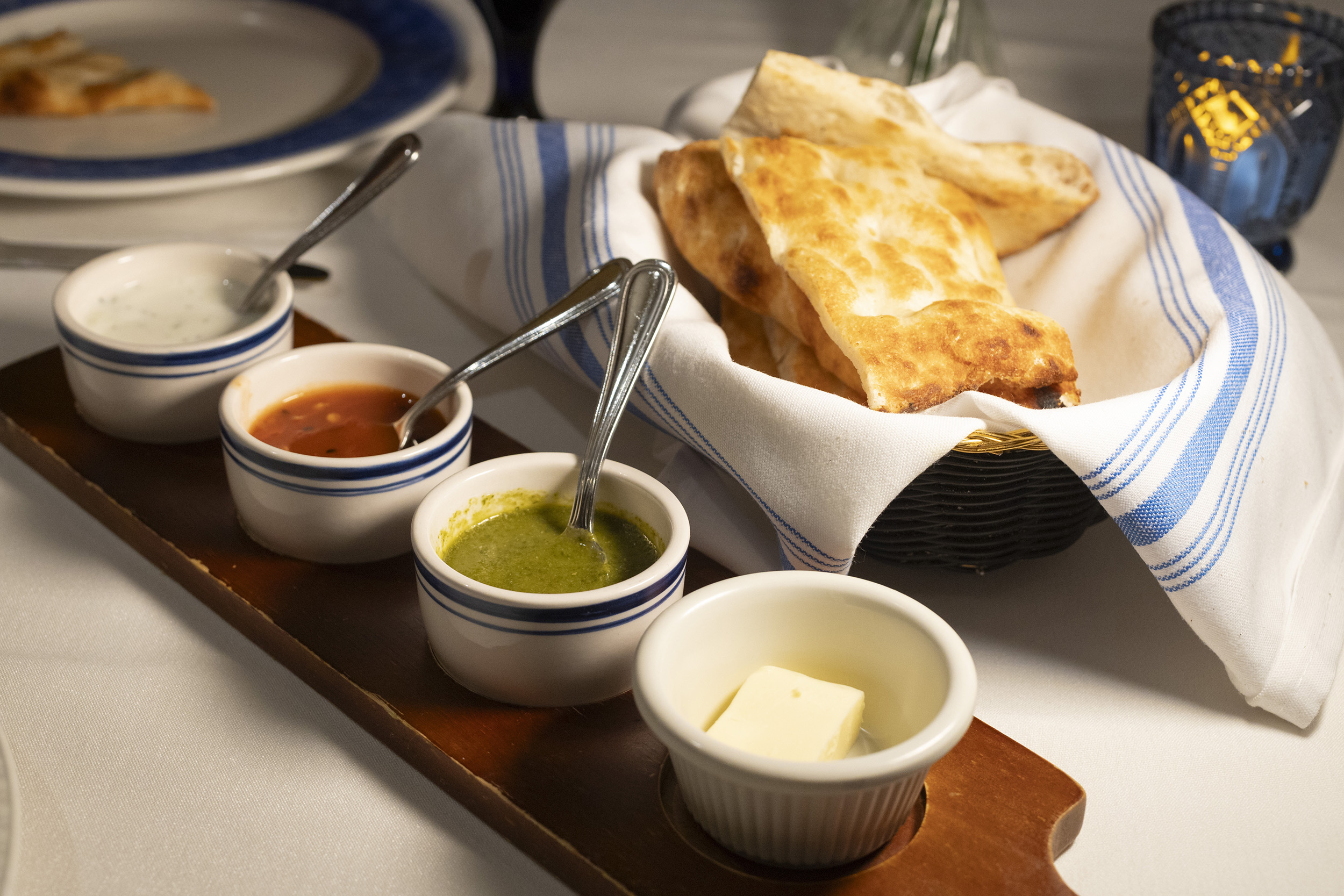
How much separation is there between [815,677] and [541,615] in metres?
0.22

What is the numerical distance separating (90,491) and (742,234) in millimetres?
739

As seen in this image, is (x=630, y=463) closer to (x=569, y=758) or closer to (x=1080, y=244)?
(x=569, y=758)

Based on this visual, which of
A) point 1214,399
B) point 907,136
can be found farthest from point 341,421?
point 1214,399

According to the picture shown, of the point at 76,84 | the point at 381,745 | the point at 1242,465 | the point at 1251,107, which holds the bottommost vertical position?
the point at 381,745

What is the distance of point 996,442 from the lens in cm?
101

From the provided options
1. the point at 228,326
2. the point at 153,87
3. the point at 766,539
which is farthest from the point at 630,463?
the point at 153,87

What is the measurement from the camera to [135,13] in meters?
2.47

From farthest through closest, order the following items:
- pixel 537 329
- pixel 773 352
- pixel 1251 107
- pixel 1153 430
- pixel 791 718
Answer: pixel 1251 107 < pixel 773 352 < pixel 537 329 < pixel 1153 430 < pixel 791 718

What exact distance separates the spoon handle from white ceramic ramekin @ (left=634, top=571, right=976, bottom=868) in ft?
0.63

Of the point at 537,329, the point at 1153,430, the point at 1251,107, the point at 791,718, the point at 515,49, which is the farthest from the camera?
the point at 515,49

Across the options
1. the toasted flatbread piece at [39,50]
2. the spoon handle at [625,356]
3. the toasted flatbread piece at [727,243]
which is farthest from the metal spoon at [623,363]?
the toasted flatbread piece at [39,50]

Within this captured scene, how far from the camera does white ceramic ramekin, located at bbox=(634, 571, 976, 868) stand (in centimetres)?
76

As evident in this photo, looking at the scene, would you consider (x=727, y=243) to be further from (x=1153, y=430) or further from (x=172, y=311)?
(x=172, y=311)

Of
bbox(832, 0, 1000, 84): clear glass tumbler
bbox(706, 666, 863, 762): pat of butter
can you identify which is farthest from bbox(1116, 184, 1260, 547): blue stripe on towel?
bbox(832, 0, 1000, 84): clear glass tumbler
